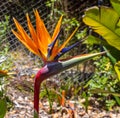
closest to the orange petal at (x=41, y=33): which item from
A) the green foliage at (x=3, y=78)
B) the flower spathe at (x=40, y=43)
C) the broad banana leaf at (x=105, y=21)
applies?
the flower spathe at (x=40, y=43)

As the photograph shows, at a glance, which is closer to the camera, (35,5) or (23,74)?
(23,74)

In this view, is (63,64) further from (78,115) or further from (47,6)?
(47,6)

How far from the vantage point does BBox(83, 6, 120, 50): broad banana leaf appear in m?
1.64

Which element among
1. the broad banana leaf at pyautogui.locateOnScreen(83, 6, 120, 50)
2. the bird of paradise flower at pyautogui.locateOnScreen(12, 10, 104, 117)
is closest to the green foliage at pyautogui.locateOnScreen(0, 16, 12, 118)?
the bird of paradise flower at pyautogui.locateOnScreen(12, 10, 104, 117)

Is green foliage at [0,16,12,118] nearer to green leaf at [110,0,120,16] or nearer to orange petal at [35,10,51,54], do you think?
orange petal at [35,10,51,54]

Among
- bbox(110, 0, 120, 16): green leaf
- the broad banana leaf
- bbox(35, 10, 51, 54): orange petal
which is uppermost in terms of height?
bbox(110, 0, 120, 16): green leaf

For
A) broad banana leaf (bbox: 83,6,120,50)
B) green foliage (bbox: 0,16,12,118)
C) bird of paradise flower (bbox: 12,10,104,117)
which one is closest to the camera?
bird of paradise flower (bbox: 12,10,104,117)

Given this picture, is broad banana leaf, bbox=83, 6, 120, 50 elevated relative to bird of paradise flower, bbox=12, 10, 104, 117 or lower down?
elevated

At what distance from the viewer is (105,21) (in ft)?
5.66

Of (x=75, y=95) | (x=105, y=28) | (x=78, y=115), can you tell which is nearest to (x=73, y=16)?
(x=75, y=95)

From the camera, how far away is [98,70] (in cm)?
414

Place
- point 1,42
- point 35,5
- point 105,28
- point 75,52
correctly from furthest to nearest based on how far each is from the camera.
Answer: point 35,5
point 75,52
point 1,42
point 105,28

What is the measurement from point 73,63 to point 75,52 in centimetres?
384

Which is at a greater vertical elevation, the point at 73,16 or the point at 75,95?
the point at 73,16
